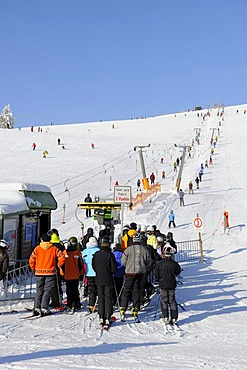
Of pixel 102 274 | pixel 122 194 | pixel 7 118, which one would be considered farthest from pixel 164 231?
pixel 7 118

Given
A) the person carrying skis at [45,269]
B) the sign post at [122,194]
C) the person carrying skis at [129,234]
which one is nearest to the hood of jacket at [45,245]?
the person carrying skis at [45,269]

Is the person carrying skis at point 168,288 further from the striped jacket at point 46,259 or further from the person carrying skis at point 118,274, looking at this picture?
the striped jacket at point 46,259

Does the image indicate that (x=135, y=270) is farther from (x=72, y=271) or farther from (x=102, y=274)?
(x=72, y=271)

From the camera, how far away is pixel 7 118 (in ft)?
360

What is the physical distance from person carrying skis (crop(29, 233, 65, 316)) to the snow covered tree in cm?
10467

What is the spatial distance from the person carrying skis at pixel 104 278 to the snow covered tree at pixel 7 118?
105 metres

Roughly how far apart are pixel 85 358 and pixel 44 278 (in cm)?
279

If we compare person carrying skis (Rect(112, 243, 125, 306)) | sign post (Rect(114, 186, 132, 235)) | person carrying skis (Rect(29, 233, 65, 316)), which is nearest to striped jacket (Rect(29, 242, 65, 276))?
person carrying skis (Rect(29, 233, 65, 316))

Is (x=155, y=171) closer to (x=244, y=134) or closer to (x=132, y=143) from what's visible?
(x=132, y=143)

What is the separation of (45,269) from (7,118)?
106512 mm

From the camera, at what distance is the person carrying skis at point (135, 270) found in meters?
8.12

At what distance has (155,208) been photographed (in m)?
26.3

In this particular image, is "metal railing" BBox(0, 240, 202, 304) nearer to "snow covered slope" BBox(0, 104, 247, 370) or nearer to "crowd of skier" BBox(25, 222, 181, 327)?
"snow covered slope" BBox(0, 104, 247, 370)

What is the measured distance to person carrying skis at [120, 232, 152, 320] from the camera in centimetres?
812
